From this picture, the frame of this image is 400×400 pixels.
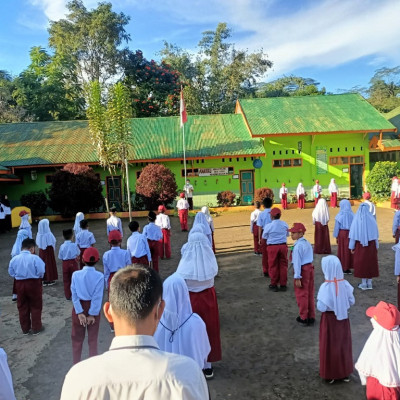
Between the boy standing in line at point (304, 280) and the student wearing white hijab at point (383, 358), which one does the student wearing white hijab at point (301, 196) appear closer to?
the boy standing in line at point (304, 280)

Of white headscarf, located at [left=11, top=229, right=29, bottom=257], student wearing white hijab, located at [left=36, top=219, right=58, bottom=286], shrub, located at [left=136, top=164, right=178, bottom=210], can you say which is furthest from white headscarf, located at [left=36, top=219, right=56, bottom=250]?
shrub, located at [left=136, top=164, right=178, bottom=210]

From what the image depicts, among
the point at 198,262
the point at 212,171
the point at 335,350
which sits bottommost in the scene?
the point at 335,350

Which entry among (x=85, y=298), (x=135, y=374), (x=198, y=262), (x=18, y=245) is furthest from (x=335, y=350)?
(x=18, y=245)

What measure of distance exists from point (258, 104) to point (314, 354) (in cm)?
2154

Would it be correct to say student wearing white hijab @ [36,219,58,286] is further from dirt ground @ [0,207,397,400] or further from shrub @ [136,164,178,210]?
shrub @ [136,164,178,210]

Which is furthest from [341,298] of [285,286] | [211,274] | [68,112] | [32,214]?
[68,112]

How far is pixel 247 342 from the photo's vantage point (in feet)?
18.6

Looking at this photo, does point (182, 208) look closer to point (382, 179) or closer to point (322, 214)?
point (322, 214)

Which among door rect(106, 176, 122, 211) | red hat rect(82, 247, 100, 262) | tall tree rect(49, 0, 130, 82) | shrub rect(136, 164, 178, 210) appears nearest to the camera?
red hat rect(82, 247, 100, 262)

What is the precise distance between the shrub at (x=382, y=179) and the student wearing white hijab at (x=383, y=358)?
18.1m

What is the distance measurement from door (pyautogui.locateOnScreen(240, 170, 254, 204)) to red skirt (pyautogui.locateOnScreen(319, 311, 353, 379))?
1769 cm

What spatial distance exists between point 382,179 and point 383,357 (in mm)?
18600

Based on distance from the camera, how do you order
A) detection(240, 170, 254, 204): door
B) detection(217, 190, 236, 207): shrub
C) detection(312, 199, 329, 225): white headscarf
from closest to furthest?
detection(312, 199, 329, 225): white headscarf < detection(217, 190, 236, 207): shrub < detection(240, 170, 254, 204): door

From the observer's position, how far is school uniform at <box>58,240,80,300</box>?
25.8ft
